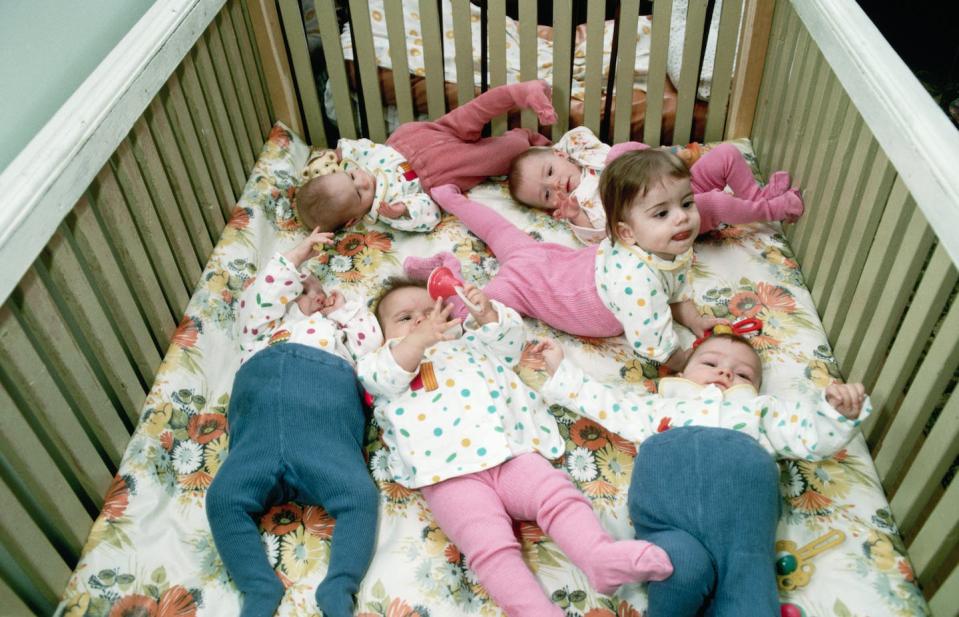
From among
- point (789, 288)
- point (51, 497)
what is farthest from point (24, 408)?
point (789, 288)

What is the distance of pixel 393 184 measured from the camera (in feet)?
5.60

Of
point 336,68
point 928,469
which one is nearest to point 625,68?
point 336,68

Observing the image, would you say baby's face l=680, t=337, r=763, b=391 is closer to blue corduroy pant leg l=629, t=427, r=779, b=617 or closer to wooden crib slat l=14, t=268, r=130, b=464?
blue corduroy pant leg l=629, t=427, r=779, b=617

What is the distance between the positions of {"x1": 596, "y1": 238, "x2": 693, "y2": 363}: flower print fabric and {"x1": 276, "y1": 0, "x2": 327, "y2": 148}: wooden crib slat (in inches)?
36.1

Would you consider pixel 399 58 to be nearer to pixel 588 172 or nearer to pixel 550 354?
pixel 588 172

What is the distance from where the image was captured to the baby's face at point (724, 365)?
1226mm

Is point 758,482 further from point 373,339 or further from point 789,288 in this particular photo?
point 373,339

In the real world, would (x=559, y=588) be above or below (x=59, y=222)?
below

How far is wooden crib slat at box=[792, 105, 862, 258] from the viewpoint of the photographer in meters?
1.24

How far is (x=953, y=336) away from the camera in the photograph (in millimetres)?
946

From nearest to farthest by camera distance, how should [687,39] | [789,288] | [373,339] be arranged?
[373,339]
[789,288]
[687,39]

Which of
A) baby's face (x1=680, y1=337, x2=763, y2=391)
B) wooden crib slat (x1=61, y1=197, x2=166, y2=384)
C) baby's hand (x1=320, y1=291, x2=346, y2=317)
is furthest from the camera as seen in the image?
baby's hand (x1=320, y1=291, x2=346, y2=317)

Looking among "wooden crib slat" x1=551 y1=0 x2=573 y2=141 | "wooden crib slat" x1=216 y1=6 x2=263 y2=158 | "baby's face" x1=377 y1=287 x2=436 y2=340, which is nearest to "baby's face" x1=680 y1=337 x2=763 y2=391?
"baby's face" x1=377 y1=287 x2=436 y2=340

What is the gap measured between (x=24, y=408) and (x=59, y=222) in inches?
10.0
